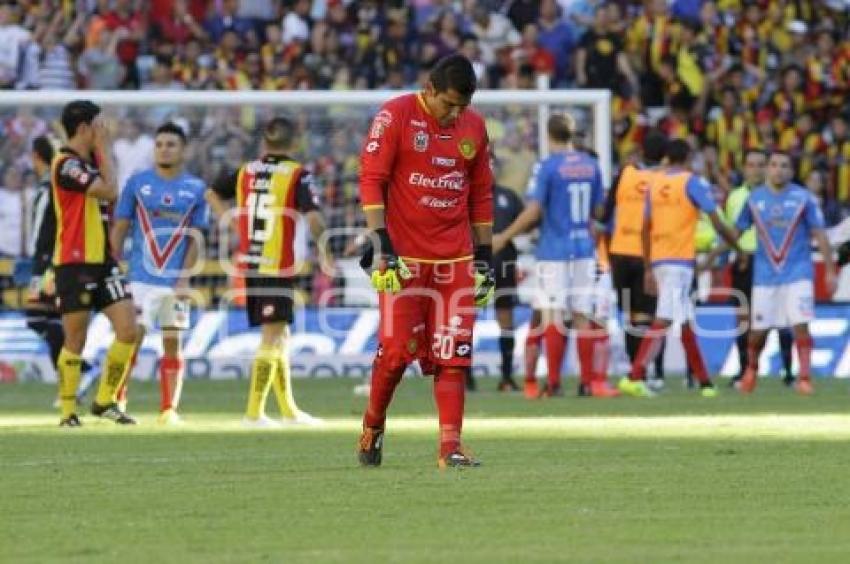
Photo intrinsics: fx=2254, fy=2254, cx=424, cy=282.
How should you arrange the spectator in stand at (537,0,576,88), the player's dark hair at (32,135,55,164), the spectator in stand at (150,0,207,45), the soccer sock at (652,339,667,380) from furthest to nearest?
the spectator in stand at (537,0,576,88), the spectator in stand at (150,0,207,45), the soccer sock at (652,339,667,380), the player's dark hair at (32,135,55,164)

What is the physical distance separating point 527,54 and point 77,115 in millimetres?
15111

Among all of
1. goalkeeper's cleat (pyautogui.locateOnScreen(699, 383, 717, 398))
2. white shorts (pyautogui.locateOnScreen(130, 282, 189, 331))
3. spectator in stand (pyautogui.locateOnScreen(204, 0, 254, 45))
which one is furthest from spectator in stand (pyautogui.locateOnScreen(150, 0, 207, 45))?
white shorts (pyautogui.locateOnScreen(130, 282, 189, 331))

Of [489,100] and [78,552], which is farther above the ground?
[489,100]

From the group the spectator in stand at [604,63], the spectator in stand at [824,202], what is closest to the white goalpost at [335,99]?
the spectator in stand at [824,202]

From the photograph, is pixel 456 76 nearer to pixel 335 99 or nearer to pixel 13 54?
pixel 335 99

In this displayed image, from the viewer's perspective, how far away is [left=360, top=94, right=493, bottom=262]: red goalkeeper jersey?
12.2 m

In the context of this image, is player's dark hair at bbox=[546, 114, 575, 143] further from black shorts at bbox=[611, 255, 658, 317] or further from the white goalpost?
the white goalpost

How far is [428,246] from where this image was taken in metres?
12.3

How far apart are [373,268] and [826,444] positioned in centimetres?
353

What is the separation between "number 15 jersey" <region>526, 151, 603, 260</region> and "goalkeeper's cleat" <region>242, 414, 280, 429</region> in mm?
4455

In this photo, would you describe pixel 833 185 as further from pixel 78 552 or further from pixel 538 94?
pixel 78 552

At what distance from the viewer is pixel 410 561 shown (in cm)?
831

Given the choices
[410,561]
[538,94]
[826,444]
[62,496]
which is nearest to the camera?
[410,561]

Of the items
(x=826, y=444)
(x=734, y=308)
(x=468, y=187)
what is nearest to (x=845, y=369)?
(x=734, y=308)
